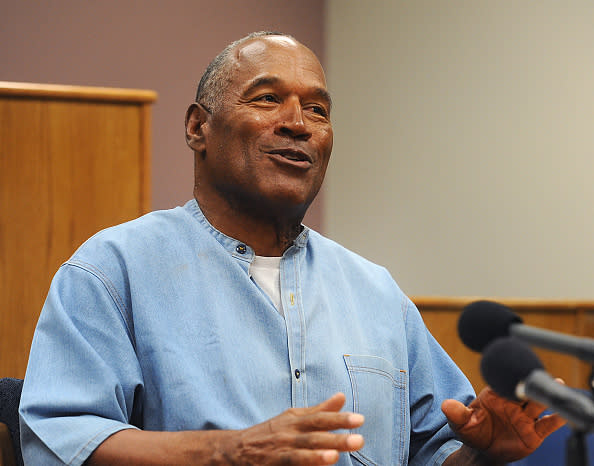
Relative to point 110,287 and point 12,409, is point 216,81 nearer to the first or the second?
point 110,287

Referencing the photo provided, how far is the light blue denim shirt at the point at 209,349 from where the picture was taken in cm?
120

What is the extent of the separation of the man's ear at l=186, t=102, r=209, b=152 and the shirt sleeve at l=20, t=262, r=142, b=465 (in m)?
0.36

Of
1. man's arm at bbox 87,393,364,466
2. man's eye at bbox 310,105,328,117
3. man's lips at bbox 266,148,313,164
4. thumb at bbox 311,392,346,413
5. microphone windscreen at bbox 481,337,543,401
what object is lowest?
man's arm at bbox 87,393,364,466

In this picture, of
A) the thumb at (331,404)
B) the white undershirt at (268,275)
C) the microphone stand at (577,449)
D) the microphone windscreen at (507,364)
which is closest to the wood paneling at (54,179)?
the white undershirt at (268,275)

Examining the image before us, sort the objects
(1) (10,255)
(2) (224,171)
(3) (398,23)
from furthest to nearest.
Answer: (3) (398,23), (1) (10,255), (2) (224,171)

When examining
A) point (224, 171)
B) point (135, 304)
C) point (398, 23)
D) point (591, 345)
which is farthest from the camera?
point (398, 23)

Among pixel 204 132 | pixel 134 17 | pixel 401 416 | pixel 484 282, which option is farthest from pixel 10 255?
pixel 484 282

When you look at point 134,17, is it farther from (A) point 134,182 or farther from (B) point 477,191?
(B) point 477,191

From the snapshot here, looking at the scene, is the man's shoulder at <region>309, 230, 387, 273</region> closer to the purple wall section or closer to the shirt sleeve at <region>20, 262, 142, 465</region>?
the shirt sleeve at <region>20, 262, 142, 465</region>

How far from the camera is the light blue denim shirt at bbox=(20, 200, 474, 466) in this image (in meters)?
1.20

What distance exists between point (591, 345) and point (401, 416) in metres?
0.86

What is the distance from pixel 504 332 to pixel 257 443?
15.8 inches

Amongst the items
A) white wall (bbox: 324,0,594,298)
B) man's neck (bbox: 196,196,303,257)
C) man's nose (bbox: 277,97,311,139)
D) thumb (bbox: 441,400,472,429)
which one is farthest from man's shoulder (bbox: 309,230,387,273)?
white wall (bbox: 324,0,594,298)

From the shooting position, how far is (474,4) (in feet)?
10.4
